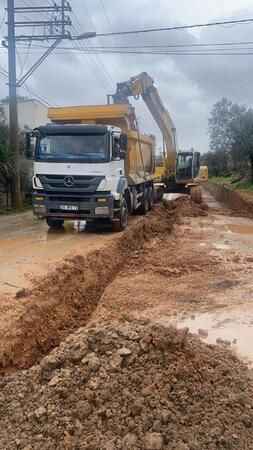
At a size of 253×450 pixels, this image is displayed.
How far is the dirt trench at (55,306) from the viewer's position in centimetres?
478

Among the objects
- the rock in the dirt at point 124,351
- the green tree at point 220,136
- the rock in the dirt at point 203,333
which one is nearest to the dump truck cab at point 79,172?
the rock in the dirt at point 203,333

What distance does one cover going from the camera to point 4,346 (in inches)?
182

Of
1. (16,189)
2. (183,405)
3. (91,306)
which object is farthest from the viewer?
(16,189)

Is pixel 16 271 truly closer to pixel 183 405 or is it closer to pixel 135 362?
pixel 135 362

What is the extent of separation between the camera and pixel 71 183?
10859 mm

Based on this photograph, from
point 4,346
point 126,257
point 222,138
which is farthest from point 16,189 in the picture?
point 222,138

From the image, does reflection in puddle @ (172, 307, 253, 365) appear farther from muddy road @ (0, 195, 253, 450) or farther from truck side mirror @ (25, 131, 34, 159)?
truck side mirror @ (25, 131, 34, 159)

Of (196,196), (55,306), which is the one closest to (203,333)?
(55,306)

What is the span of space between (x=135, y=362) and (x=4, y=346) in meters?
1.73

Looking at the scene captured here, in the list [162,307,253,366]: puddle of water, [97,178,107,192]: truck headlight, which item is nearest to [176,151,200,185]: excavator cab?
[97,178,107,192]: truck headlight

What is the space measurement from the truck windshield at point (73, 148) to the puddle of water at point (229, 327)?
6.20m

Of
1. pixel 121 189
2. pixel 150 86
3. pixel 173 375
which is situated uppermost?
pixel 150 86

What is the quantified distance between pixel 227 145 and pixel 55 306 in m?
46.4

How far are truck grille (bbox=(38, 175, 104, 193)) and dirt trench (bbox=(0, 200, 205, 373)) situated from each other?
190cm
